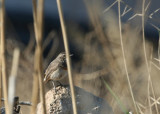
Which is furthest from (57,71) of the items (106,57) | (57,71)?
(106,57)

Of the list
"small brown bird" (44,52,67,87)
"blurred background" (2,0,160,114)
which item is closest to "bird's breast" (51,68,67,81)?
"small brown bird" (44,52,67,87)

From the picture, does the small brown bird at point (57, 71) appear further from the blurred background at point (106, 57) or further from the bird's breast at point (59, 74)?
the blurred background at point (106, 57)

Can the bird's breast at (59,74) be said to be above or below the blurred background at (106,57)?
Result: below

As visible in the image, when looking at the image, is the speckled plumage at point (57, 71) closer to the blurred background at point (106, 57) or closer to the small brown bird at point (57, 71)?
the small brown bird at point (57, 71)

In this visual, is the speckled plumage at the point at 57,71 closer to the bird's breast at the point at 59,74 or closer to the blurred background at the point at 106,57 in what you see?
the bird's breast at the point at 59,74

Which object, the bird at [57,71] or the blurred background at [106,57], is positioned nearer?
the bird at [57,71]

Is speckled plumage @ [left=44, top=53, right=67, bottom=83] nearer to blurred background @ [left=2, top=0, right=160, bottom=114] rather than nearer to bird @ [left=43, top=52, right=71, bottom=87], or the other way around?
bird @ [left=43, top=52, right=71, bottom=87]

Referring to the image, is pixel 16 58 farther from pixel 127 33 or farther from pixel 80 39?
pixel 80 39

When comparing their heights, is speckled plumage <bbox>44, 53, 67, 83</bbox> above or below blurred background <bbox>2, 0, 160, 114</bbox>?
below

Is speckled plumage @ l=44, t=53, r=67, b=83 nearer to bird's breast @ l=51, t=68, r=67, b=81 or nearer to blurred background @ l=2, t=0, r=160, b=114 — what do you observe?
bird's breast @ l=51, t=68, r=67, b=81

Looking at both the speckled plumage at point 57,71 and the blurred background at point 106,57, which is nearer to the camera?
the speckled plumage at point 57,71

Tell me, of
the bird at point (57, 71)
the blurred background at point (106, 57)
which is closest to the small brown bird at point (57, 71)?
the bird at point (57, 71)

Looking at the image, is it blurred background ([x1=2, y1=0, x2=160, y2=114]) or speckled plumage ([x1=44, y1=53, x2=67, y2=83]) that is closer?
speckled plumage ([x1=44, y1=53, x2=67, y2=83])

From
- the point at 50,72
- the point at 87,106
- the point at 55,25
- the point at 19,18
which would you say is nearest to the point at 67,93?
the point at 87,106
